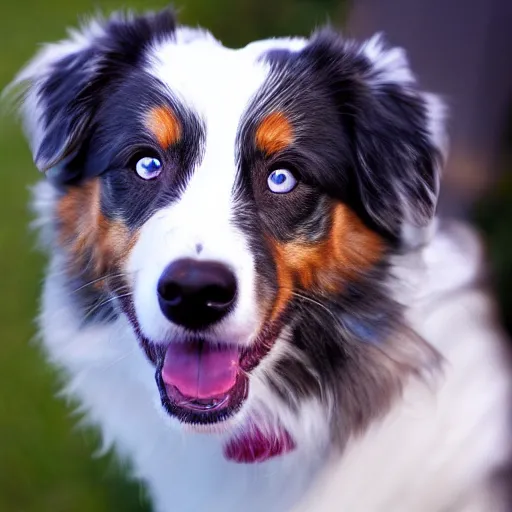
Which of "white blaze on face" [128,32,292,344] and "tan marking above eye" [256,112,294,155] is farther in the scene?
"tan marking above eye" [256,112,294,155]

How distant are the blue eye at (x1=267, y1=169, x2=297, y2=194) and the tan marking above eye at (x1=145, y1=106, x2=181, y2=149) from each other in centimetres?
24

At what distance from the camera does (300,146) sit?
5.88 ft

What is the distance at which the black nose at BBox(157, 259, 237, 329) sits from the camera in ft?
5.12

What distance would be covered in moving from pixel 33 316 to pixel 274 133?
169cm

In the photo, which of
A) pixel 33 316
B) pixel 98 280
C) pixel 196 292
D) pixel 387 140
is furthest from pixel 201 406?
pixel 33 316

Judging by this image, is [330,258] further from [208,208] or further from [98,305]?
[98,305]

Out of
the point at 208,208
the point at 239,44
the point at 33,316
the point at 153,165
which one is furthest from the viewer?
the point at 33,316

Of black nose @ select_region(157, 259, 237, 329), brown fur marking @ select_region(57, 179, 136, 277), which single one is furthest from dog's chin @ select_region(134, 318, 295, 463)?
brown fur marking @ select_region(57, 179, 136, 277)

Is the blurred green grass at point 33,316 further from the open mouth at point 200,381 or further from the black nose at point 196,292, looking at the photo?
the black nose at point 196,292

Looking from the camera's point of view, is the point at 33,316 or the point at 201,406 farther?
the point at 33,316

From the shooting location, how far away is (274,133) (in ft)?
5.78

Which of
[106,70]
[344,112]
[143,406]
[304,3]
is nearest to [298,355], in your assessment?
[143,406]

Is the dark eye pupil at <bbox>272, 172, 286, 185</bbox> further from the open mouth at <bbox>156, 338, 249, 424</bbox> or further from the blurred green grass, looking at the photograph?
the blurred green grass

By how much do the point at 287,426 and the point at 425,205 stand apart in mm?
688
